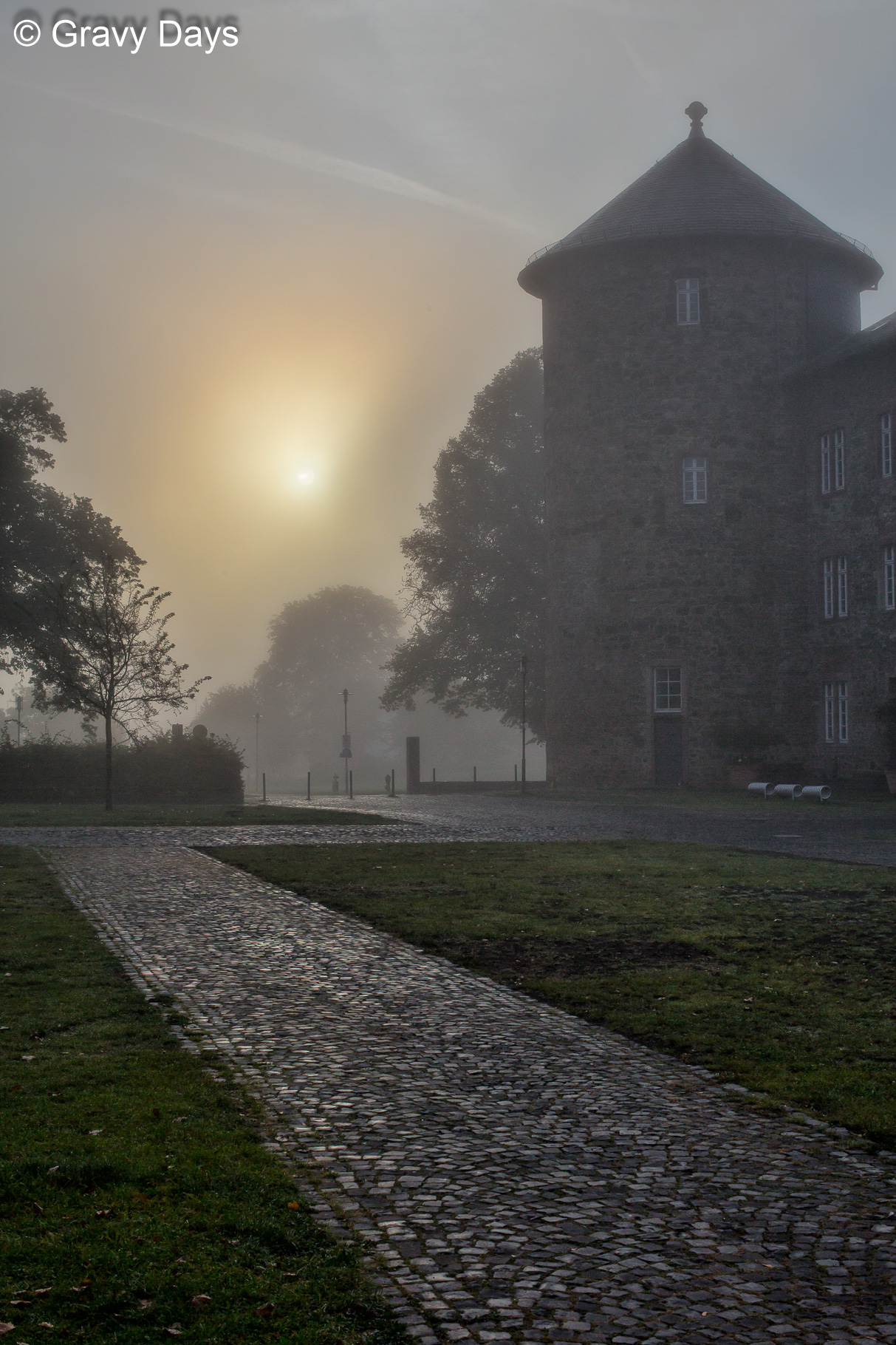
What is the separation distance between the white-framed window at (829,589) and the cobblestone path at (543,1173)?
34448 mm

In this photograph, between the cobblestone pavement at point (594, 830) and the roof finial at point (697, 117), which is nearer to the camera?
the cobblestone pavement at point (594, 830)

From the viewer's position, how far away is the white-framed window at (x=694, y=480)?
4278 centimetres

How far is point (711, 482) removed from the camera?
42625mm

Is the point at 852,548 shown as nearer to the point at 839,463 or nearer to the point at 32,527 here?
the point at 839,463

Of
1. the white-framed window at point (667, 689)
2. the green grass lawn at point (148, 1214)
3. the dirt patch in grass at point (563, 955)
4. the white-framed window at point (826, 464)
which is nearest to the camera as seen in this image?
the green grass lawn at point (148, 1214)

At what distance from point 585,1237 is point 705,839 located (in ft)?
60.7

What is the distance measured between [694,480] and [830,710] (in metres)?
8.51

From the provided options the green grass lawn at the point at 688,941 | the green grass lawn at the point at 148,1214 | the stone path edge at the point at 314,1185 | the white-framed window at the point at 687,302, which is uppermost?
the white-framed window at the point at 687,302

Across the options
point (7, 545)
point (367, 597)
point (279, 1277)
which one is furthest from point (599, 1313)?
point (367, 597)

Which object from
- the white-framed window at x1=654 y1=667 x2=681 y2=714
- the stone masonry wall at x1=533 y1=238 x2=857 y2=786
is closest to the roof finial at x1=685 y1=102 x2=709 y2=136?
the stone masonry wall at x1=533 y1=238 x2=857 y2=786

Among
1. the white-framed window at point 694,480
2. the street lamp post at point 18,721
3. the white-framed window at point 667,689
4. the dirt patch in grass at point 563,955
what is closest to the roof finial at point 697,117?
the white-framed window at point 694,480

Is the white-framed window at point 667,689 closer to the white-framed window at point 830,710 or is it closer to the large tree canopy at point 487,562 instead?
the white-framed window at point 830,710

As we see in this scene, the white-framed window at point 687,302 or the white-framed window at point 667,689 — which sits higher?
the white-framed window at point 687,302

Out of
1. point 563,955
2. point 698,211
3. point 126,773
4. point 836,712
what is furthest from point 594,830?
point 698,211
